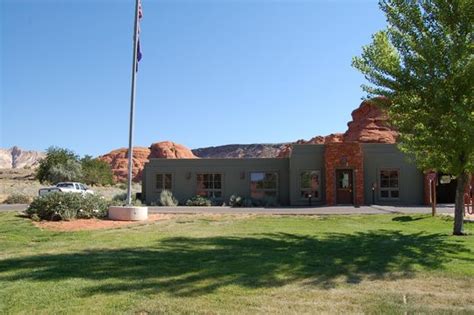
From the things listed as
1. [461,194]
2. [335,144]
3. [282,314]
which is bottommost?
[282,314]

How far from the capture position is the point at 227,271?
8.44 meters

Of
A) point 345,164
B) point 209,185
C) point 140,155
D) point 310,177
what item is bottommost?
point 209,185

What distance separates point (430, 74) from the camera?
43.4ft

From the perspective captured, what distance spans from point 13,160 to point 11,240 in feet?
584

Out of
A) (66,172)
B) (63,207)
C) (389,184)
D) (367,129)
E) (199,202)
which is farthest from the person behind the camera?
(66,172)

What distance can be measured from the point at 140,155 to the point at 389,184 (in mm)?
74531

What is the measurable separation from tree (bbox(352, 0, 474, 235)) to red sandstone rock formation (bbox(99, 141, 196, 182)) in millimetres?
72796

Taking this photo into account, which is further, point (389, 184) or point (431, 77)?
point (389, 184)

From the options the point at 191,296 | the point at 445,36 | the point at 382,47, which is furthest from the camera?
the point at 382,47

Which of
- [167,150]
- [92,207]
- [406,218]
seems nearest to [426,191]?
[406,218]

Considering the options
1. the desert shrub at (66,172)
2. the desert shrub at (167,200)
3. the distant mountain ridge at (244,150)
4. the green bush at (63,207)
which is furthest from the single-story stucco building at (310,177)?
the distant mountain ridge at (244,150)

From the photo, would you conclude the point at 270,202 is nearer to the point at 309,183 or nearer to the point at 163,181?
the point at 309,183

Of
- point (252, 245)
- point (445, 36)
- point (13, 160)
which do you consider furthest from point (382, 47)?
point (13, 160)

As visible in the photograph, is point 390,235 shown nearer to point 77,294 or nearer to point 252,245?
point 252,245
